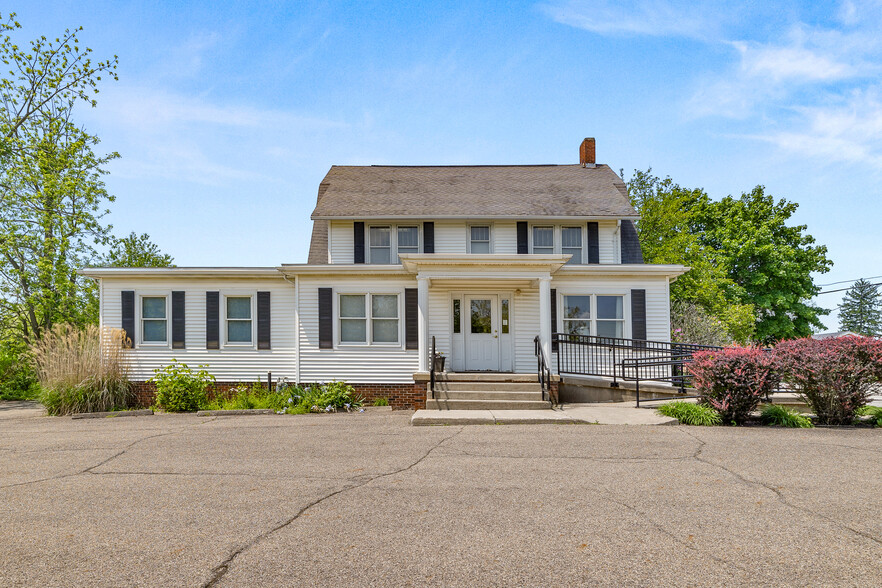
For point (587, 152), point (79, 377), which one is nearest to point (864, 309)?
point (587, 152)

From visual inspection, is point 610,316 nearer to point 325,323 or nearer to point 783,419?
point 783,419

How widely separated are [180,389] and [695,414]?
1184cm

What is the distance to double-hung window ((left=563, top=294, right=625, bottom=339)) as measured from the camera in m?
15.1

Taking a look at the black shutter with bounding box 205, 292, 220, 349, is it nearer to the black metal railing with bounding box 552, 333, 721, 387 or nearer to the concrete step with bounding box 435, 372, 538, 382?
the concrete step with bounding box 435, 372, 538, 382

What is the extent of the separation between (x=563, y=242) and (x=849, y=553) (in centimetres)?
1384

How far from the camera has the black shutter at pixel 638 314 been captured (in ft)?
Result: 48.6

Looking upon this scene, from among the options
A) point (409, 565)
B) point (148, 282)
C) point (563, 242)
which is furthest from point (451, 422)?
point (148, 282)

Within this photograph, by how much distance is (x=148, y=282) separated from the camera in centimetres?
1520

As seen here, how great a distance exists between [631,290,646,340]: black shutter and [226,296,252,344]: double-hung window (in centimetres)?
1057

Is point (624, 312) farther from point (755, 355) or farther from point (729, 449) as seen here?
point (729, 449)

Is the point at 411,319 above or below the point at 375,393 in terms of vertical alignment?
above

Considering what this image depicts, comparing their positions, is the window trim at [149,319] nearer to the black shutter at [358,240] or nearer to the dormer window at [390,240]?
A: the black shutter at [358,240]

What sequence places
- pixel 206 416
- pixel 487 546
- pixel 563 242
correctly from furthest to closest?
pixel 563 242 → pixel 206 416 → pixel 487 546

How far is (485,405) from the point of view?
12.1m
